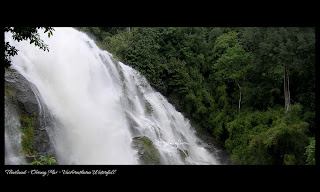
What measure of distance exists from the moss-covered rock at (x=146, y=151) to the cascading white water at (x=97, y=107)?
205mm

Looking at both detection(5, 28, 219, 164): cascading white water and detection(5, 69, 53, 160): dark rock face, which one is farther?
detection(5, 28, 219, 164): cascading white water

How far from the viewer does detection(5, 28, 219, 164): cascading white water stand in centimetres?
815

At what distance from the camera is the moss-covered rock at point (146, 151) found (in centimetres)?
848

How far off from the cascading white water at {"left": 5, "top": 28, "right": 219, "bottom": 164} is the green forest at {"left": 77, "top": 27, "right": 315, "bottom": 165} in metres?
1.11

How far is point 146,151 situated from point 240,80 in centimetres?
754

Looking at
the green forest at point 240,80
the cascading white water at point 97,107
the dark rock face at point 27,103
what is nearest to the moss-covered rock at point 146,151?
the cascading white water at point 97,107

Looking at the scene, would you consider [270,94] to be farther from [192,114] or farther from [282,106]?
[192,114]

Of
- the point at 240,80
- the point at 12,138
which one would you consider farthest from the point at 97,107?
the point at 240,80

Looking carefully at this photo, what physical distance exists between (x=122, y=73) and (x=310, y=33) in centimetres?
764

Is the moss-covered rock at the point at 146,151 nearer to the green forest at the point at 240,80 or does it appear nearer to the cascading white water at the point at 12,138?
the cascading white water at the point at 12,138

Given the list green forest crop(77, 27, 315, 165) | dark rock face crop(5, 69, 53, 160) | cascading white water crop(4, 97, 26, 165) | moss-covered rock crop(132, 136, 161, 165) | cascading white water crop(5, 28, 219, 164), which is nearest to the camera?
cascading white water crop(4, 97, 26, 165)

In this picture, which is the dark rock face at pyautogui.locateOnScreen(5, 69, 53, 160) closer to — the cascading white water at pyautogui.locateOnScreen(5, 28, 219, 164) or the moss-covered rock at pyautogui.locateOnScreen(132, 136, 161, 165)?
the cascading white water at pyautogui.locateOnScreen(5, 28, 219, 164)

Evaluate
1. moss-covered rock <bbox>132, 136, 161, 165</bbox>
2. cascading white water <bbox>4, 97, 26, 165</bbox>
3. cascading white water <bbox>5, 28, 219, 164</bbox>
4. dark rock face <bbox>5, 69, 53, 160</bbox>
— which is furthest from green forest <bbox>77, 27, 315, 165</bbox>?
cascading white water <bbox>4, 97, 26, 165</bbox>
